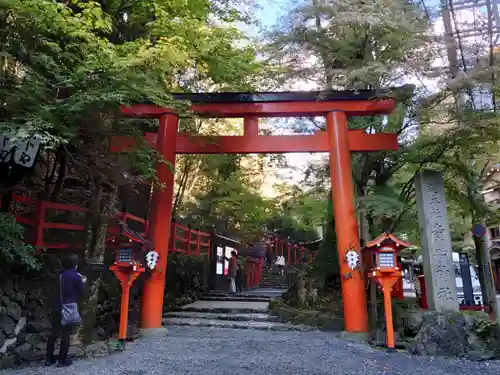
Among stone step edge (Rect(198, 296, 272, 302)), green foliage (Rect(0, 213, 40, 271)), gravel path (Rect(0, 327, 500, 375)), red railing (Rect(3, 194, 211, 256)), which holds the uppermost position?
red railing (Rect(3, 194, 211, 256))

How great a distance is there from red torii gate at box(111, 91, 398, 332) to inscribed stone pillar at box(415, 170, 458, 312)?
156cm

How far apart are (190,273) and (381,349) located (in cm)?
941

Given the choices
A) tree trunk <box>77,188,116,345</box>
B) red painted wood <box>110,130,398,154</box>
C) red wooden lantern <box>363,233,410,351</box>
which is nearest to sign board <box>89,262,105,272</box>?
tree trunk <box>77,188,116,345</box>

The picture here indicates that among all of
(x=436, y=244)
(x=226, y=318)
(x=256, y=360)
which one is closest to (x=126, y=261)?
(x=256, y=360)

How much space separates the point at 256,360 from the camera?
6430 mm

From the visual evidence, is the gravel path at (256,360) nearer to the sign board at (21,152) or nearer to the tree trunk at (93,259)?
the tree trunk at (93,259)

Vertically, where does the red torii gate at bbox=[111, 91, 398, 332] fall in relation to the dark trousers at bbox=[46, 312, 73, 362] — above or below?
above

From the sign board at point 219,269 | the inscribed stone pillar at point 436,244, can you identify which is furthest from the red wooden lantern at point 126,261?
the sign board at point 219,269

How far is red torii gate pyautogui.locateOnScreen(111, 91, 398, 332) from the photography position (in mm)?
9273

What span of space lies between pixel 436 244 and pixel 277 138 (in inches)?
179

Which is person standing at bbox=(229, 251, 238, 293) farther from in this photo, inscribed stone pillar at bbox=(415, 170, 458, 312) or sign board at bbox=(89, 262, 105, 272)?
inscribed stone pillar at bbox=(415, 170, 458, 312)

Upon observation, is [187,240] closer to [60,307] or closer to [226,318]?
[226,318]

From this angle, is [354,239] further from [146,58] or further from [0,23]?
[0,23]

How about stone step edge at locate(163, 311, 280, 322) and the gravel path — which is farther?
stone step edge at locate(163, 311, 280, 322)
